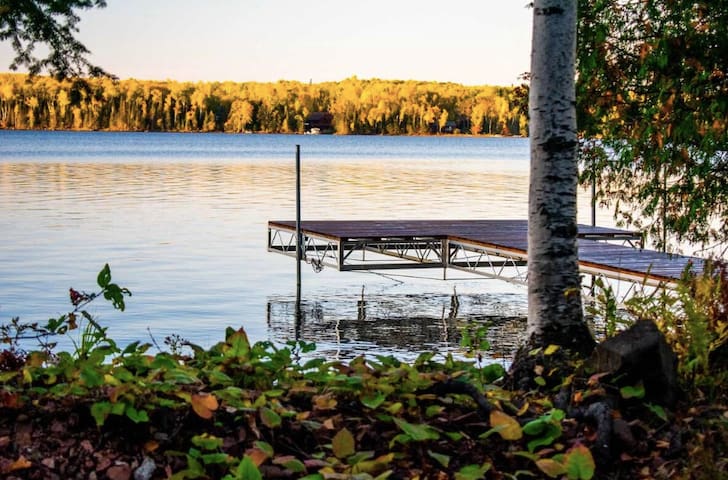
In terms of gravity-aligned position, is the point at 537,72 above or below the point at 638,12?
below

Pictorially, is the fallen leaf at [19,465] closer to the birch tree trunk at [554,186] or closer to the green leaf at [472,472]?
the green leaf at [472,472]

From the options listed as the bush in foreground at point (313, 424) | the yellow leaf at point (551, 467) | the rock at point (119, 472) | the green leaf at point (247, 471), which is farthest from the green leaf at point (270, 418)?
the yellow leaf at point (551, 467)

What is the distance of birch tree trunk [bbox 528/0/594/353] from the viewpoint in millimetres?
6395

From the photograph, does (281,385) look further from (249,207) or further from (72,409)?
(249,207)

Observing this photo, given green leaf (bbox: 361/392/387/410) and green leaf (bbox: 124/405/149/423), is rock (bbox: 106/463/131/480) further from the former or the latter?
green leaf (bbox: 361/392/387/410)

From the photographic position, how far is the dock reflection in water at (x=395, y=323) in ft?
52.1

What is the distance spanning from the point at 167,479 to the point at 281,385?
1.04 metres

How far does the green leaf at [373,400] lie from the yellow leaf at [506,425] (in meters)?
0.51

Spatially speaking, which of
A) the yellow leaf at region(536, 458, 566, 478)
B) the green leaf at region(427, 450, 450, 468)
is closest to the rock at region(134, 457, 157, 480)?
the green leaf at region(427, 450, 450, 468)

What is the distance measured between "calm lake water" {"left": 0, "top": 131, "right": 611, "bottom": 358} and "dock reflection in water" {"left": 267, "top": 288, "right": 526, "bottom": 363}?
0.13 ft

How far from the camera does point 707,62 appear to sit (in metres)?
9.91

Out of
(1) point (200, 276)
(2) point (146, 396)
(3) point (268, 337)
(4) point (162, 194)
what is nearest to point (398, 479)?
(2) point (146, 396)

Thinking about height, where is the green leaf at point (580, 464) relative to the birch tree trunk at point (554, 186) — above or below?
below

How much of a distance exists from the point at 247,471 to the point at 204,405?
1.57ft
